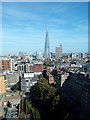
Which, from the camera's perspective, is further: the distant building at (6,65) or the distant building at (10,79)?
the distant building at (6,65)

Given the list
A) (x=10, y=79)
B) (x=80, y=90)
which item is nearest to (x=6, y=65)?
(x=10, y=79)

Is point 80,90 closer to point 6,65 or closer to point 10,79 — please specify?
point 10,79

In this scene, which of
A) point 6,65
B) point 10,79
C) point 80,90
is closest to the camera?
point 80,90

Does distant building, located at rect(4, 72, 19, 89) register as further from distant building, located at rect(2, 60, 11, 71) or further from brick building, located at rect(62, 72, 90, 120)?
brick building, located at rect(62, 72, 90, 120)

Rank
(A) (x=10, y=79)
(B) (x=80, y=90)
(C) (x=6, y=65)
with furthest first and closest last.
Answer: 1. (C) (x=6, y=65)
2. (A) (x=10, y=79)
3. (B) (x=80, y=90)

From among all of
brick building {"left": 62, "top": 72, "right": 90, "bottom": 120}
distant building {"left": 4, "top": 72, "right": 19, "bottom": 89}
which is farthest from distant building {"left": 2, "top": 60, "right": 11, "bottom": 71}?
brick building {"left": 62, "top": 72, "right": 90, "bottom": 120}

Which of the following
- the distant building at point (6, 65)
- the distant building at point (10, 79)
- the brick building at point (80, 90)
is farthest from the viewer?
the distant building at point (6, 65)

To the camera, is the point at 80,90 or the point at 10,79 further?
the point at 10,79

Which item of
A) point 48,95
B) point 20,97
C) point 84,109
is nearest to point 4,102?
point 20,97

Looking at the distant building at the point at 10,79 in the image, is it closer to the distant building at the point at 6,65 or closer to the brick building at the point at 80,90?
the distant building at the point at 6,65

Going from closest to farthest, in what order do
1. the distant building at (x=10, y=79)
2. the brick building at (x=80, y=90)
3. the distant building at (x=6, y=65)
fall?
the brick building at (x=80, y=90) → the distant building at (x=10, y=79) → the distant building at (x=6, y=65)

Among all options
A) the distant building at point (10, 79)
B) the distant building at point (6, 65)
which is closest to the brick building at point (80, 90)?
the distant building at point (10, 79)
